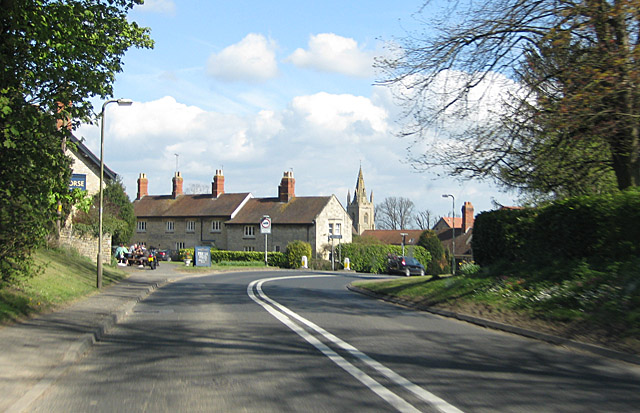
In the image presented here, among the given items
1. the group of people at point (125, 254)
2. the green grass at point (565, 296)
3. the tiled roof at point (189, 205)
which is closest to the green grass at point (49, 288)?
the green grass at point (565, 296)

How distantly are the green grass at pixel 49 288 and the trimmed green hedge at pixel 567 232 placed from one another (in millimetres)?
12635

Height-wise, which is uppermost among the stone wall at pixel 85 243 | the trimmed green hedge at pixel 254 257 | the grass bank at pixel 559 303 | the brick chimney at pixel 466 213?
the brick chimney at pixel 466 213

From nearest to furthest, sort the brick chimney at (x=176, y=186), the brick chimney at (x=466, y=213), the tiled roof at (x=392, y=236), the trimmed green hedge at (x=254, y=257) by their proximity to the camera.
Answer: the trimmed green hedge at (x=254, y=257)
the brick chimney at (x=176, y=186)
the brick chimney at (x=466, y=213)
the tiled roof at (x=392, y=236)

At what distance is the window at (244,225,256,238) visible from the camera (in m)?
71.3

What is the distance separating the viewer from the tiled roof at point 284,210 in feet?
227

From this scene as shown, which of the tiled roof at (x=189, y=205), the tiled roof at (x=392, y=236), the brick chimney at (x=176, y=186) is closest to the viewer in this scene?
the tiled roof at (x=189, y=205)

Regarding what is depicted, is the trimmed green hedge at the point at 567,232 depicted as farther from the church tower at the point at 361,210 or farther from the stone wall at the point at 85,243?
the church tower at the point at 361,210

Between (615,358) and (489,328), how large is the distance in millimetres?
3697

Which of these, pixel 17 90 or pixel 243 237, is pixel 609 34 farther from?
pixel 243 237

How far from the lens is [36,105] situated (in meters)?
13.5

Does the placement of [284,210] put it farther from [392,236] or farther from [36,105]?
[36,105]

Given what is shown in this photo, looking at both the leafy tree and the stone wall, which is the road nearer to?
the stone wall

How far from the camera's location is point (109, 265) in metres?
35.2

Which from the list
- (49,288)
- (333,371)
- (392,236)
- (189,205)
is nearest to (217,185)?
(189,205)
